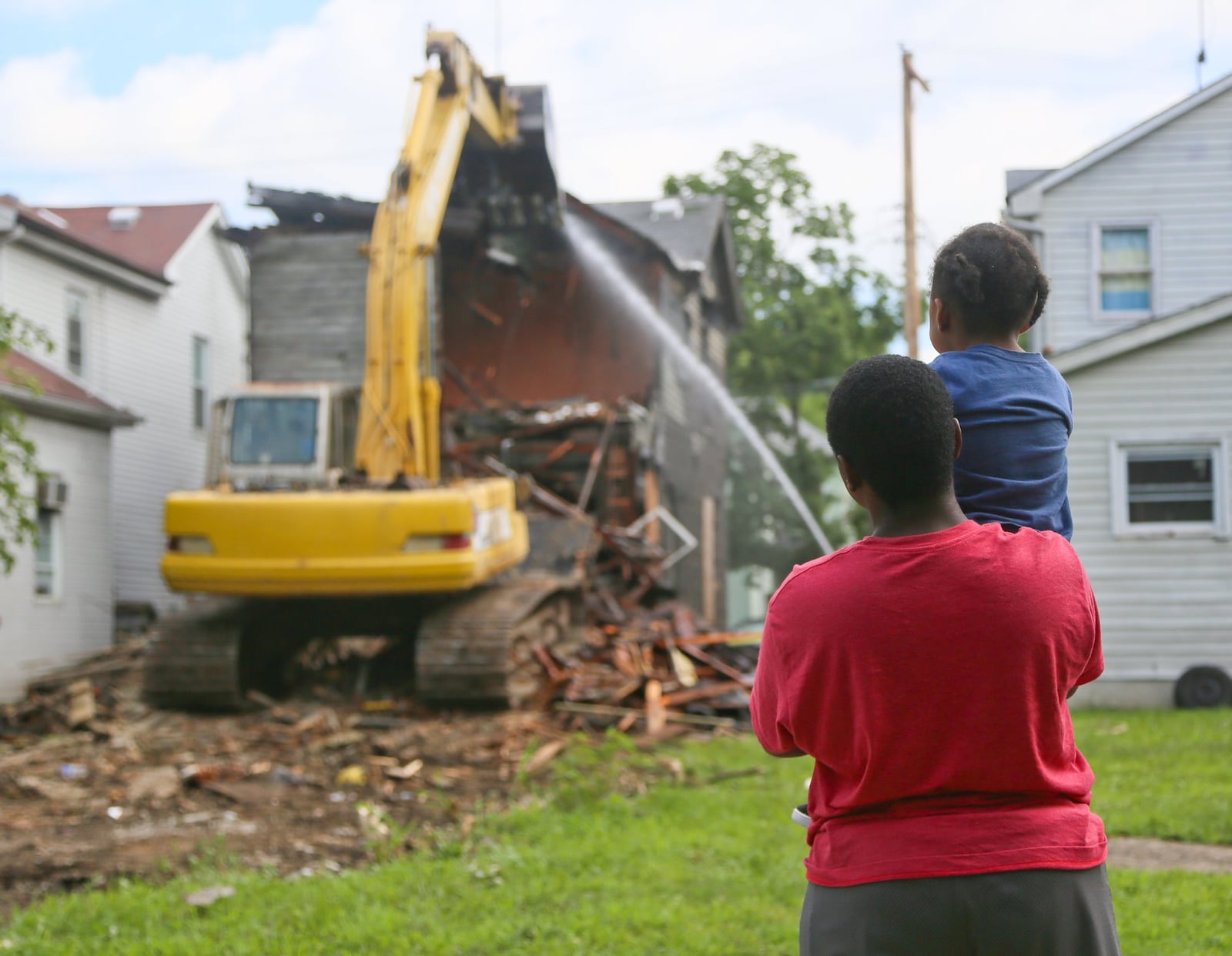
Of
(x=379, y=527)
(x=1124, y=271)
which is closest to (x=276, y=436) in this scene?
(x=379, y=527)

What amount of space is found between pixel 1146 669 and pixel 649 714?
22.6 ft

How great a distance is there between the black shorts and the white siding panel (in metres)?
15.7

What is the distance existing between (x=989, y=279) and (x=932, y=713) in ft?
3.26

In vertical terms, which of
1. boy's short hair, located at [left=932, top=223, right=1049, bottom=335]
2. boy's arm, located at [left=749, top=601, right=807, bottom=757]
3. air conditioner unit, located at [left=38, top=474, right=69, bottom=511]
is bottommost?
boy's arm, located at [left=749, top=601, right=807, bottom=757]

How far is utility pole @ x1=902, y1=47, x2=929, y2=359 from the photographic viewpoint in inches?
725

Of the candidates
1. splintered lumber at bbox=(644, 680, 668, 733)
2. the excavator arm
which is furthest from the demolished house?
splintered lumber at bbox=(644, 680, 668, 733)

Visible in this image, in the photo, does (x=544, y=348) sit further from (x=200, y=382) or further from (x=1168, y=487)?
(x=1168, y=487)

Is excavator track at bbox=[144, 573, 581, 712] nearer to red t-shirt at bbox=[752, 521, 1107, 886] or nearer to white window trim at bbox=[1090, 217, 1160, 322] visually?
white window trim at bbox=[1090, 217, 1160, 322]

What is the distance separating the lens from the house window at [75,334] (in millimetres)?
21203

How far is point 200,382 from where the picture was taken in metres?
26.2

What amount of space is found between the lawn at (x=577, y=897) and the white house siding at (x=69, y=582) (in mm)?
11786

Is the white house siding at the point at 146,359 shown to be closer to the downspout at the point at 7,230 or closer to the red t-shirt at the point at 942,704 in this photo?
the downspout at the point at 7,230

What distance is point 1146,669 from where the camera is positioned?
50.3 ft

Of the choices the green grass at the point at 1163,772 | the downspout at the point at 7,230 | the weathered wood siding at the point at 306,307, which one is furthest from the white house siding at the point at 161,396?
the green grass at the point at 1163,772
